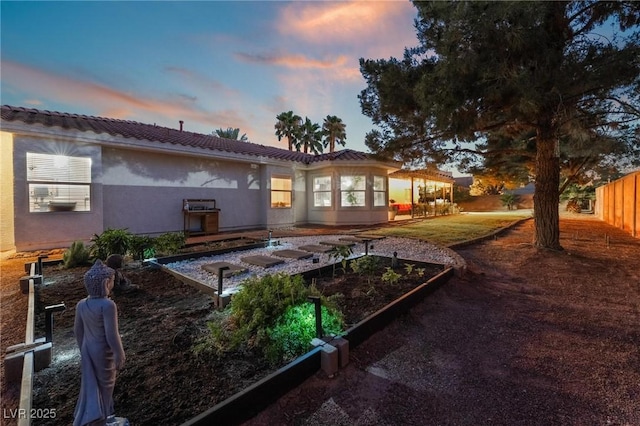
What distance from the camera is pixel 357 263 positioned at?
4918 millimetres

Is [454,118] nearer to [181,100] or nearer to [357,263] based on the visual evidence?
[357,263]

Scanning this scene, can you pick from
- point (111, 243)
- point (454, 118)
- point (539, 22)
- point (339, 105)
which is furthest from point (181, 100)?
point (539, 22)

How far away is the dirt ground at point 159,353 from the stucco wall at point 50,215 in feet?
11.5

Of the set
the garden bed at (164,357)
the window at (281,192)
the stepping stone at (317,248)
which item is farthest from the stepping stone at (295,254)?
the window at (281,192)

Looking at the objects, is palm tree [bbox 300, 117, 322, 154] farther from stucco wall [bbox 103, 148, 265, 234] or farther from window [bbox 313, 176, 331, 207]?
stucco wall [bbox 103, 148, 265, 234]

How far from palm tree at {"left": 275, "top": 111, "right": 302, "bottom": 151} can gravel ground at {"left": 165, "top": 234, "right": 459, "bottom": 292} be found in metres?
23.4

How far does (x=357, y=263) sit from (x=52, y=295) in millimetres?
4762

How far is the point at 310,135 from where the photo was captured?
30.3 meters

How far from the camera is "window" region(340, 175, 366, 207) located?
13344mm

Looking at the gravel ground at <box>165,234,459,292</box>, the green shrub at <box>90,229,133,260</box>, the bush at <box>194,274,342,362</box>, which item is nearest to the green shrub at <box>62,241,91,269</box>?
the green shrub at <box>90,229,133,260</box>

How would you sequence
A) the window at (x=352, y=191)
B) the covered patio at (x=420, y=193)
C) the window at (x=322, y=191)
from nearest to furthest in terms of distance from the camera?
the window at (x=352, y=191), the window at (x=322, y=191), the covered patio at (x=420, y=193)

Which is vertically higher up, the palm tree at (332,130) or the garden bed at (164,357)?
the palm tree at (332,130)

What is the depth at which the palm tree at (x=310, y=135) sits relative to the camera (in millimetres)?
29984

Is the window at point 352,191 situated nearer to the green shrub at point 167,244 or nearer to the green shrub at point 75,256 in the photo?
the green shrub at point 167,244
